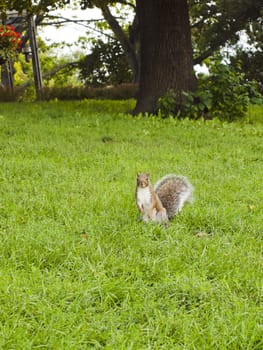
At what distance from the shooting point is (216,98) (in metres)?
10.7

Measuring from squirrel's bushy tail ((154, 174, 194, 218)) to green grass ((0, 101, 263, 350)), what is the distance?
107 mm

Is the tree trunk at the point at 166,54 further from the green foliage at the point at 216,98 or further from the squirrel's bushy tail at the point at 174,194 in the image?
the squirrel's bushy tail at the point at 174,194

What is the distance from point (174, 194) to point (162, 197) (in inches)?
3.7

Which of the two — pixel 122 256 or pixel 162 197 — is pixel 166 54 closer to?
pixel 162 197

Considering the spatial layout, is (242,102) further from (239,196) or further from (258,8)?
(258,8)

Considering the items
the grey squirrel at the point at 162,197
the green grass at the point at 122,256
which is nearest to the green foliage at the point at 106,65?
the green grass at the point at 122,256

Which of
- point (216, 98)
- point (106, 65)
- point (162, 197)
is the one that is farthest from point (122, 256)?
point (106, 65)

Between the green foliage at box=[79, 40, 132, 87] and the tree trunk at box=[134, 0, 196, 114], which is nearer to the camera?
the tree trunk at box=[134, 0, 196, 114]

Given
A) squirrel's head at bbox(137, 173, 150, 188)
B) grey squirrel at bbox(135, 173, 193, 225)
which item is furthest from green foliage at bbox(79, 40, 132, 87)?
squirrel's head at bbox(137, 173, 150, 188)

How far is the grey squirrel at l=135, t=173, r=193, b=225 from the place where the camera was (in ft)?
12.2

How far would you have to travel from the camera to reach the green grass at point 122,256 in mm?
2461

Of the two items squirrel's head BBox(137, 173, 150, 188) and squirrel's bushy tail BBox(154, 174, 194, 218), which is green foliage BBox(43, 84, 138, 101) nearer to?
squirrel's bushy tail BBox(154, 174, 194, 218)

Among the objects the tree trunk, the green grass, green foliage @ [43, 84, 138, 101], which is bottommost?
the green grass

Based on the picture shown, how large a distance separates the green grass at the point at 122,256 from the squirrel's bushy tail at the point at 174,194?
0.11 metres
